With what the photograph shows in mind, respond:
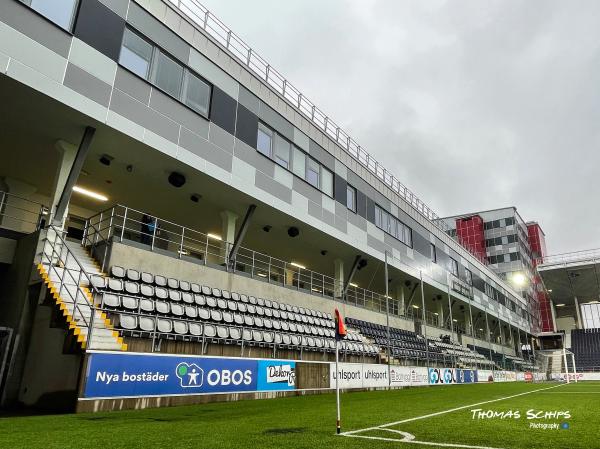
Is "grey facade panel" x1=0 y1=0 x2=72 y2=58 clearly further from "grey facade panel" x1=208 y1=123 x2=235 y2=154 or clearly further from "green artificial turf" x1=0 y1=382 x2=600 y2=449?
"green artificial turf" x1=0 y1=382 x2=600 y2=449

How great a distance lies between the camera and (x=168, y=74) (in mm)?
13477

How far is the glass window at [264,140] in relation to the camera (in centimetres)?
1667

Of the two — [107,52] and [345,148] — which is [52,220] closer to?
[107,52]

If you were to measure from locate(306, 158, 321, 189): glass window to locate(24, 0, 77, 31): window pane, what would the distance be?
10953 mm

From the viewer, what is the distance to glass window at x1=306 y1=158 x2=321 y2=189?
19.3 meters

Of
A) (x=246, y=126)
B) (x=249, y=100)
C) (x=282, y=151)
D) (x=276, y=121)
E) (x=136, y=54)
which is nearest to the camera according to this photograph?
(x=136, y=54)

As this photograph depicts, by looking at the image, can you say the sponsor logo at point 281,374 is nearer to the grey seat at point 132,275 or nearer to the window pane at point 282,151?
the grey seat at point 132,275

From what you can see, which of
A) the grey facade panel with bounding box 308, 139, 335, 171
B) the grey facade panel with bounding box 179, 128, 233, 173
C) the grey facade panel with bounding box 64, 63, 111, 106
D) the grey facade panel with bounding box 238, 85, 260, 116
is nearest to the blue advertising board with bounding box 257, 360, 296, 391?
the grey facade panel with bounding box 179, 128, 233, 173

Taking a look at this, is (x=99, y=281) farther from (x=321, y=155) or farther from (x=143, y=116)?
(x=321, y=155)

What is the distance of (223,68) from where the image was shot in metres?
15.5

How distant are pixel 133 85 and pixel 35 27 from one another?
106 inches

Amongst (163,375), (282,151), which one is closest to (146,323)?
(163,375)

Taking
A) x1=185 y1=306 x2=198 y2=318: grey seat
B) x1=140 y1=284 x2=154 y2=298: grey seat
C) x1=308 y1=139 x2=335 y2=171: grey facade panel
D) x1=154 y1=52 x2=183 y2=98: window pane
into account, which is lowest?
x1=185 y1=306 x2=198 y2=318: grey seat

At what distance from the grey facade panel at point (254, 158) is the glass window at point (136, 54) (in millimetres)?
4058
